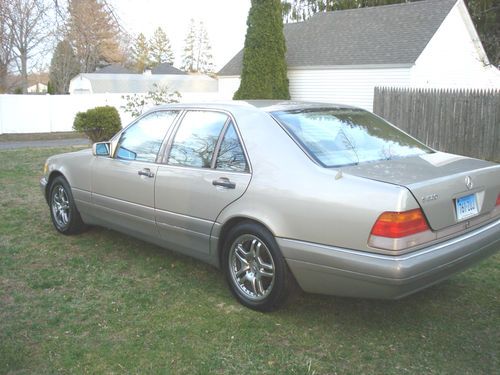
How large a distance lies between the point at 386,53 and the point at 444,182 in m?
18.2

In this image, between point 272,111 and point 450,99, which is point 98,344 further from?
point 450,99

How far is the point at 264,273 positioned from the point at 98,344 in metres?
1.24

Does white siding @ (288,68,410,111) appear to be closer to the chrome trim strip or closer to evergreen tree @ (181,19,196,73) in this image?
the chrome trim strip

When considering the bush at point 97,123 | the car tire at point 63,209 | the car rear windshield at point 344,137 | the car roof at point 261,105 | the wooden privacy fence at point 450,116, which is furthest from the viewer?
the bush at point 97,123

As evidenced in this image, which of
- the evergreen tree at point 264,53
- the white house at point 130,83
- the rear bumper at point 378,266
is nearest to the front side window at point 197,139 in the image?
the rear bumper at point 378,266

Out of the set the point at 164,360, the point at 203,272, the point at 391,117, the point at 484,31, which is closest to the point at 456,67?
the point at 484,31

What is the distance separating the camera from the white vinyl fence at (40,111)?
76.1 feet

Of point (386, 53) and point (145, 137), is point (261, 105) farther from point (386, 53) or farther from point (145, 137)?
point (386, 53)

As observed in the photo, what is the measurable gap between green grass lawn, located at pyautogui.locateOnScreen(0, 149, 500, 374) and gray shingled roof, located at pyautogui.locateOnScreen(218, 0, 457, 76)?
1656 centimetres

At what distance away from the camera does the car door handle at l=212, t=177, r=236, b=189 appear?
389 cm

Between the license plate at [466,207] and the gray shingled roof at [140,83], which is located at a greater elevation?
the gray shingled roof at [140,83]

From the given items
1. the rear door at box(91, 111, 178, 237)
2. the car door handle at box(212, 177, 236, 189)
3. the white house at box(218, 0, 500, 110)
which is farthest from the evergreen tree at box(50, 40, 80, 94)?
the car door handle at box(212, 177, 236, 189)

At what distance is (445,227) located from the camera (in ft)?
A: 11.1

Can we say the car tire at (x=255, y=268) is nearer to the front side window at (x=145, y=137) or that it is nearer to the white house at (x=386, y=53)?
the front side window at (x=145, y=137)
